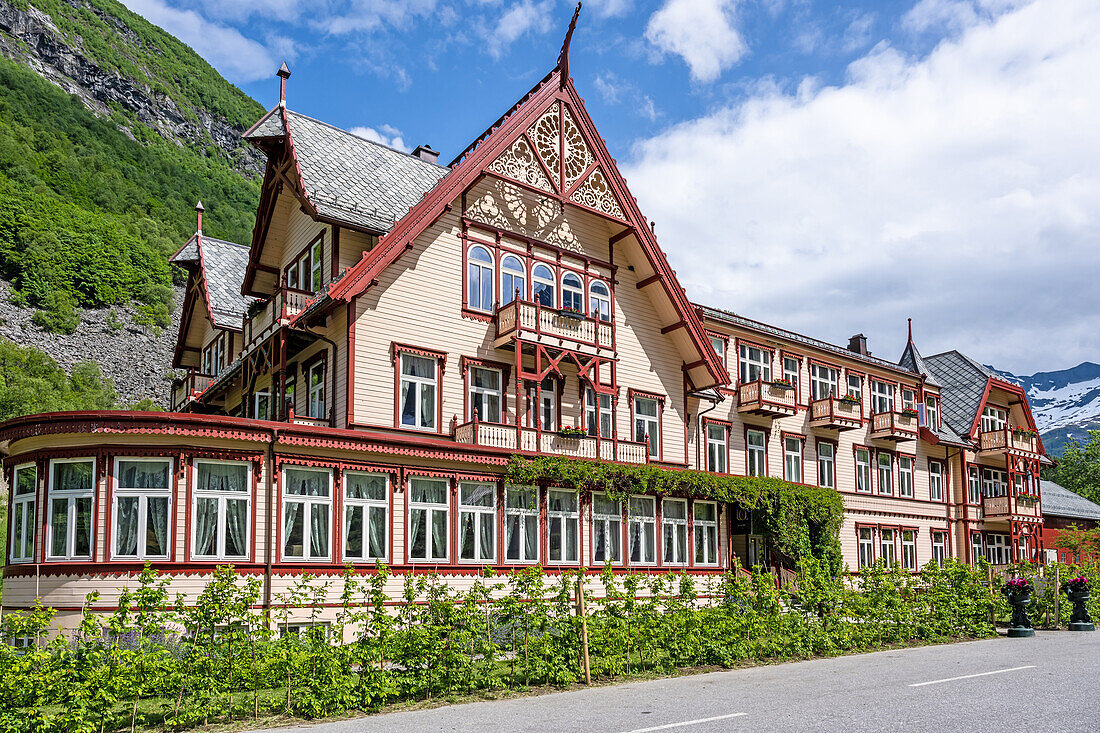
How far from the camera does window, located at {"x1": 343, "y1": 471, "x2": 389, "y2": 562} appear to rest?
2178cm

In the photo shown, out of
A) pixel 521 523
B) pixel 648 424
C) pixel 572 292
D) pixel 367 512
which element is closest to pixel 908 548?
pixel 648 424

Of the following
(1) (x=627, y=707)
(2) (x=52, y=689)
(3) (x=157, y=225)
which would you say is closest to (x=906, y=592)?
(1) (x=627, y=707)

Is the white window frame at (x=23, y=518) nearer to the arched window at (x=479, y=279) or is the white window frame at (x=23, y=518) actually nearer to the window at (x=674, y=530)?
the arched window at (x=479, y=279)

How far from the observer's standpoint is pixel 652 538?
28594 millimetres

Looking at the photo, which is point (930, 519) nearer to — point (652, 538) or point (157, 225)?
point (652, 538)

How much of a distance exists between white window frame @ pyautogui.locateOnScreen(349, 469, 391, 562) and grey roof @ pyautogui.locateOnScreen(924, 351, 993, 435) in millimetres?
34053

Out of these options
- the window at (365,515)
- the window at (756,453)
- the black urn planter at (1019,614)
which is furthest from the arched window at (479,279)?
the black urn planter at (1019,614)

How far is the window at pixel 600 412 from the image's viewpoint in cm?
2878

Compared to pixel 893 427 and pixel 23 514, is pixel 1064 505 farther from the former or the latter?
pixel 23 514

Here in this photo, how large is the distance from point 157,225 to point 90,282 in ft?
55.0

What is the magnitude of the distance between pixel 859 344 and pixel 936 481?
7.23m

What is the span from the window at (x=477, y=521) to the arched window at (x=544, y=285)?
246 inches

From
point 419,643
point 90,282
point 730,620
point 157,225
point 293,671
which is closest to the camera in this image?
point 293,671

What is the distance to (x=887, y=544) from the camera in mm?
41594
